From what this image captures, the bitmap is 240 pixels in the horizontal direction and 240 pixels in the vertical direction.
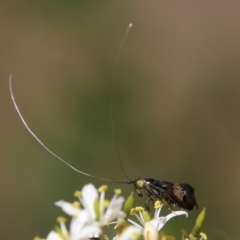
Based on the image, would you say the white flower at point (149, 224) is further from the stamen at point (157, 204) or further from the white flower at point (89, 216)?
the white flower at point (89, 216)

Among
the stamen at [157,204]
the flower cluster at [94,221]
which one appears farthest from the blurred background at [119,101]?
the flower cluster at [94,221]

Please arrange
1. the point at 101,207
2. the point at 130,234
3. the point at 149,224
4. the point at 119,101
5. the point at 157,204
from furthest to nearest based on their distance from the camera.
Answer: the point at 119,101 < the point at 157,204 < the point at 149,224 < the point at 101,207 < the point at 130,234

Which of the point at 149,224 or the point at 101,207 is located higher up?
the point at 101,207

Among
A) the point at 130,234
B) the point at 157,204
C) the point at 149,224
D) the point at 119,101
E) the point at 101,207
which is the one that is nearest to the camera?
the point at 130,234

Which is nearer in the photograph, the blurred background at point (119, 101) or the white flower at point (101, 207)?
Result: the white flower at point (101, 207)

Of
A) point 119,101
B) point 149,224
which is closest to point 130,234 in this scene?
point 149,224

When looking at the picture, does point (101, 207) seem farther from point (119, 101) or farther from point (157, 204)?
point (119, 101)

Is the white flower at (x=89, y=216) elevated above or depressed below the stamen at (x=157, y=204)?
above

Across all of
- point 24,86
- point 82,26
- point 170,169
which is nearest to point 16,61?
point 24,86

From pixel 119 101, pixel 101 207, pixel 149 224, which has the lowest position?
pixel 119 101

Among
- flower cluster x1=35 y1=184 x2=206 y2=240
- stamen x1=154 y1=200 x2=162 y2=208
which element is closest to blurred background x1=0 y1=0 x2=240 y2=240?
stamen x1=154 y1=200 x2=162 y2=208
